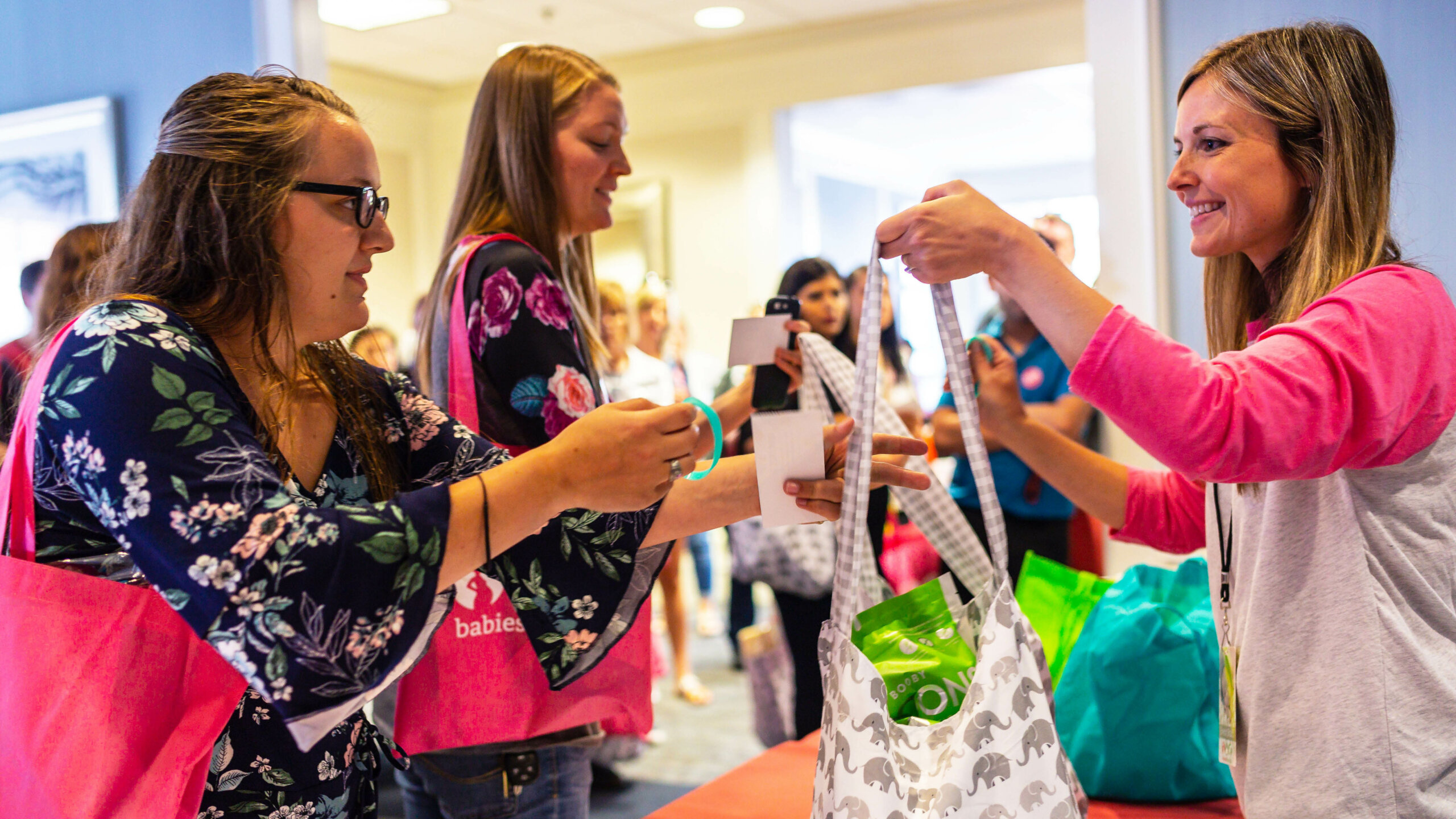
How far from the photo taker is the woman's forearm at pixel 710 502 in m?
1.28

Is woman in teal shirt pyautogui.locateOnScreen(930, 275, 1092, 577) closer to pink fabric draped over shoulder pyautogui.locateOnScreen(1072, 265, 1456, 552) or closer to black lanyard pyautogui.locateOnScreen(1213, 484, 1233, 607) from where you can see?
black lanyard pyautogui.locateOnScreen(1213, 484, 1233, 607)

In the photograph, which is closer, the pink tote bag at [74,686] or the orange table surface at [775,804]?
the pink tote bag at [74,686]

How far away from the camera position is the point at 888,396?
11.9 ft

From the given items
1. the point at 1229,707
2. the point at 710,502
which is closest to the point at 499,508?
the point at 710,502

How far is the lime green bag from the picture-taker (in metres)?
1.64

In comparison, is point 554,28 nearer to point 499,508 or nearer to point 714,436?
point 714,436

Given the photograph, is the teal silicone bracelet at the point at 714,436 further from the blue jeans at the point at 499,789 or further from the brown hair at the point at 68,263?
the brown hair at the point at 68,263

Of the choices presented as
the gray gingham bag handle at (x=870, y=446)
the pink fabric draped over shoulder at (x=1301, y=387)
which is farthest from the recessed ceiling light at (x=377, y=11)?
the pink fabric draped over shoulder at (x=1301, y=387)

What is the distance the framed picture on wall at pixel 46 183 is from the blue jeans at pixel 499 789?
1.87 meters

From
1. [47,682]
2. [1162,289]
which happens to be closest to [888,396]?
[1162,289]

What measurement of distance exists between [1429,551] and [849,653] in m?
0.58

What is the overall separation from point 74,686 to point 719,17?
19.3 ft

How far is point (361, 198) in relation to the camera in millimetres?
1067

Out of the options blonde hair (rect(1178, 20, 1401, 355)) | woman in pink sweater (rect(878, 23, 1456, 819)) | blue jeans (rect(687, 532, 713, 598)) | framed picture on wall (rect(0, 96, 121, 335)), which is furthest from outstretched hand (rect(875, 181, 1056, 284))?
blue jeans (rect(687, 532, 713, 598))
